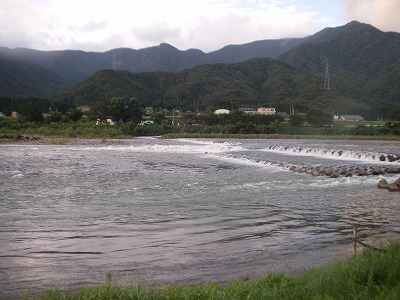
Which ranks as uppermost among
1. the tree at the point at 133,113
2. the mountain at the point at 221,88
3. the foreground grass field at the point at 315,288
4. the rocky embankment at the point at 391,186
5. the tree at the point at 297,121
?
the mountain at the point at 221,88

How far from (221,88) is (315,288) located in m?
162

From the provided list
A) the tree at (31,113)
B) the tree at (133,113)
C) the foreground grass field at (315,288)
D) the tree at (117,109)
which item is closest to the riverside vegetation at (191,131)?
the tree at (31,113)

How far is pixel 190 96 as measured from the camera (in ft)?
535

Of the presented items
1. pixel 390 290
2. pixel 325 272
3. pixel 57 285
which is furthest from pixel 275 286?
pixel 57 285

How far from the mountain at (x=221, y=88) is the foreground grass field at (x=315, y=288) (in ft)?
383

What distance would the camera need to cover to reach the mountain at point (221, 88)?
13675 centimetres

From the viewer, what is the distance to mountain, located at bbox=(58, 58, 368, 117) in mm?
136750

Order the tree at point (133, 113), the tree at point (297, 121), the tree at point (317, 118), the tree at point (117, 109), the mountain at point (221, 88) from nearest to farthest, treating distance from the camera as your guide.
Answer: the tree at point (297, 121), the tree at point (317, 118), the tree at point (117, 109), the tree at point (133, 113), the mountain at point (221, 88)

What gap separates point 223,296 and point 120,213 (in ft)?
28.9

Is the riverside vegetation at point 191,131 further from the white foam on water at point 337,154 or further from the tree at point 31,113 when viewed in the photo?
the white foam on water at point 337,154

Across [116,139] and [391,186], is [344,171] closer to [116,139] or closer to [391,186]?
[391,186]

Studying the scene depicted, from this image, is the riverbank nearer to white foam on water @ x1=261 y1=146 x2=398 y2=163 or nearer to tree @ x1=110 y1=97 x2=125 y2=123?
tree @ x1=110 y1=97 x2=125 y2=123

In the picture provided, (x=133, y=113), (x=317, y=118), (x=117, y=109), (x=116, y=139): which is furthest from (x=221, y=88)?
(x=116, y=139)

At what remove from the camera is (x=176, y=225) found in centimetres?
1211
